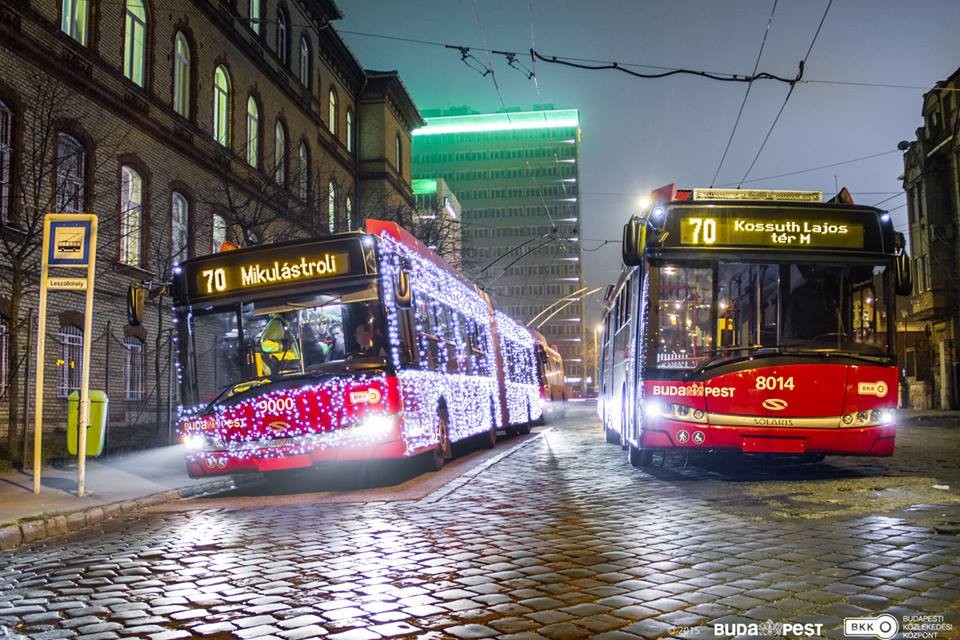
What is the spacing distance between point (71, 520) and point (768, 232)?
8.59 meters

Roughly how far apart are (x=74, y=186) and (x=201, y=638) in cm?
1686

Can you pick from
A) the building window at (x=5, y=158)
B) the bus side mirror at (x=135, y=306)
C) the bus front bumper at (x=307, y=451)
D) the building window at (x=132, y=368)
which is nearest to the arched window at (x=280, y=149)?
the building window at (x=132, y=368)

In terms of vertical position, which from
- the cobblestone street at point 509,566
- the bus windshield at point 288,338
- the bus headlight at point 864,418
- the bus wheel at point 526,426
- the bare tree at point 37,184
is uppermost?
the bare tree at point 37,184

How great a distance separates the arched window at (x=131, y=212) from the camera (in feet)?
69.7

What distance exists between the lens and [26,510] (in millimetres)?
9562

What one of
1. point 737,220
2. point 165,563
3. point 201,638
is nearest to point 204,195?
point 737,220

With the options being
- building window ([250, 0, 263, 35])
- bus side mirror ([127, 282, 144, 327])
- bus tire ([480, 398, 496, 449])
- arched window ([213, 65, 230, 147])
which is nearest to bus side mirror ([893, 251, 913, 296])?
bus side mirror ([127, 282, 144, 327])

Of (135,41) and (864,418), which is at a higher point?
(135,41)

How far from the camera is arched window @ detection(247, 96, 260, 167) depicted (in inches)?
1161

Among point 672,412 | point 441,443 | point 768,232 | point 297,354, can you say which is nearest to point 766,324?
point 768,232

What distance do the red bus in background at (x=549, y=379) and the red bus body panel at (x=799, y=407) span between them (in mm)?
20628

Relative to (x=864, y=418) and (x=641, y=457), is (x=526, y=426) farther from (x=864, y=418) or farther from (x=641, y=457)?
(x=864, y=418)

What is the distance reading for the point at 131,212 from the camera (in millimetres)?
21375

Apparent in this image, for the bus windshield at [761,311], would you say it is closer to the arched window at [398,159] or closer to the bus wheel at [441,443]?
the bus wheel at [441,443]
